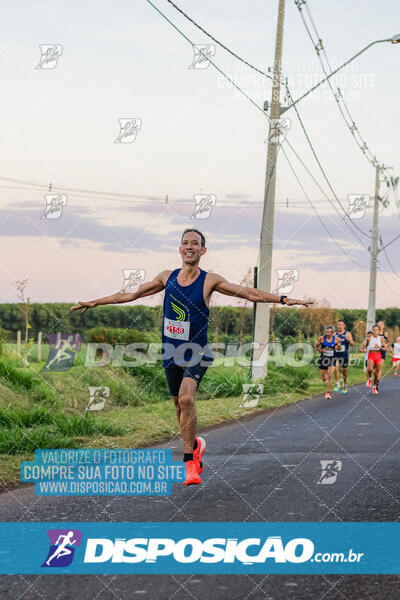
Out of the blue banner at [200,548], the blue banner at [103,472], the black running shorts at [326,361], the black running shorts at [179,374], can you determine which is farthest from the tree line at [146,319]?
the blue banner at [200,548]

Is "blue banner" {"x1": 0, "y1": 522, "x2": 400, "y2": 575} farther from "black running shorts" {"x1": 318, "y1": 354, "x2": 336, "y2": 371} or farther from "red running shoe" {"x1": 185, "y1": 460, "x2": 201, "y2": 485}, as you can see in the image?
"black running shorts" {"x1": 318, "y1": 354, "x2": 336, "y2": 371}

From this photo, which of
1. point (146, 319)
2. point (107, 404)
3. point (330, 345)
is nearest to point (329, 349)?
point (330, 345)

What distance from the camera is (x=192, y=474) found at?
662 centimetres

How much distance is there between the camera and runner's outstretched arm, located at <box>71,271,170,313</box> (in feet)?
22.1

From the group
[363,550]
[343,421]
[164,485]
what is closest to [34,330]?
[343,421]

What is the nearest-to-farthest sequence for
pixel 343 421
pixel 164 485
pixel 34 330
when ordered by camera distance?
1. pixel 164 485
2. pixel 343 421
3. pixel 34 330

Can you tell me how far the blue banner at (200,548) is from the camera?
4949 mm

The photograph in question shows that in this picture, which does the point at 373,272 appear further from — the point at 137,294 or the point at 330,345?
the point at 137,294

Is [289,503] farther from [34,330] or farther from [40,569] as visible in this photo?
[34,330]

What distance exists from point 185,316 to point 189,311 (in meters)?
0.06

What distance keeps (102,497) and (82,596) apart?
2.59 metres

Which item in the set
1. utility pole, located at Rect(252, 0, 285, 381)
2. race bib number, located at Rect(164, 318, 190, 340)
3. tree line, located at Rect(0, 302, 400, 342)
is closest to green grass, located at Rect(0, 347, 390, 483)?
utility pole, located at Rect(252, 0, 285, 381)

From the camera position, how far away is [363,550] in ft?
17.3

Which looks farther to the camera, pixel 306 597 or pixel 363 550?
pixel 363 550
